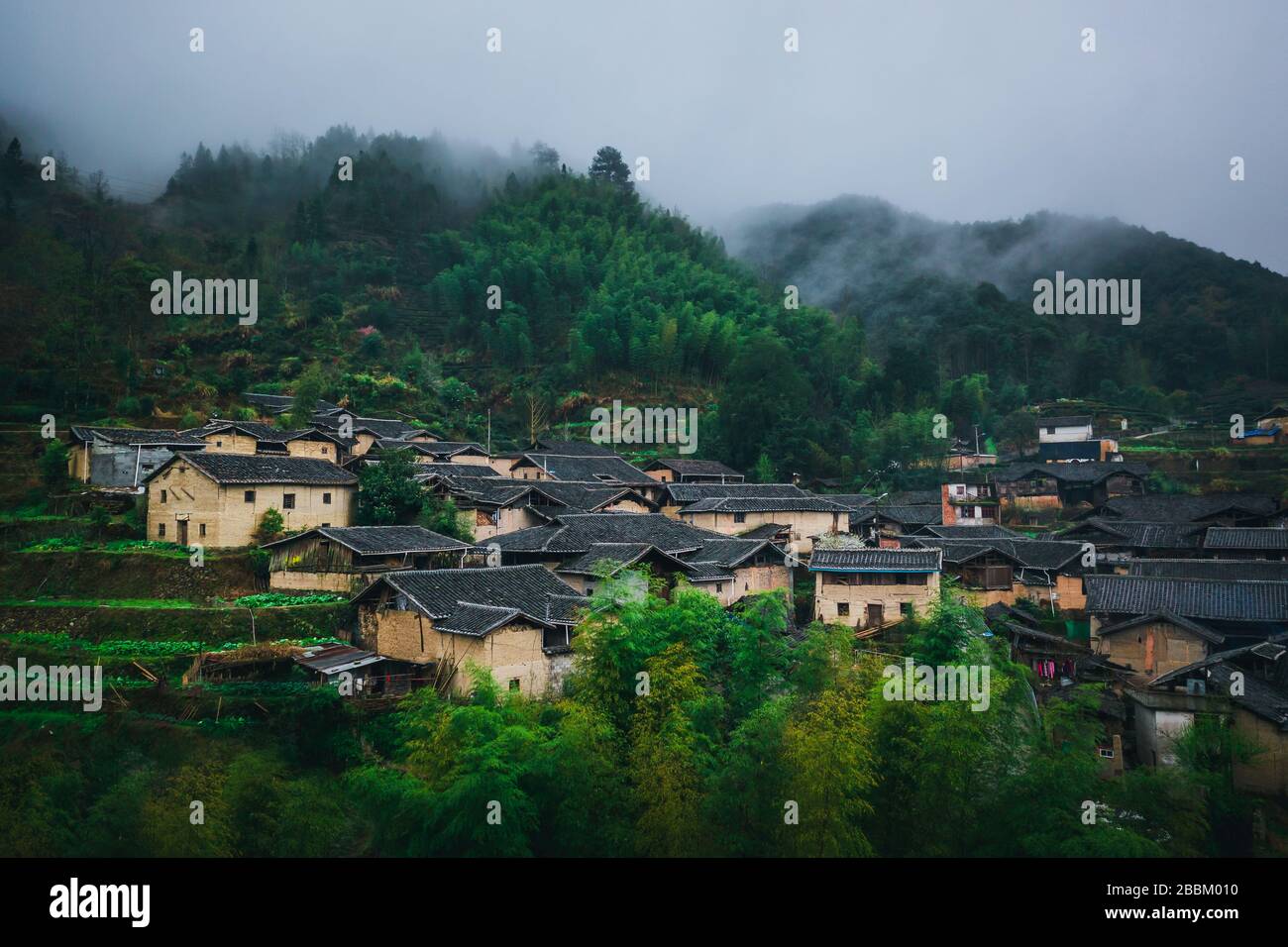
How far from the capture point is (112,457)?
73.3ft

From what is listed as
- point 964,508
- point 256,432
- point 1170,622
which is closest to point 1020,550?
point 1170,622

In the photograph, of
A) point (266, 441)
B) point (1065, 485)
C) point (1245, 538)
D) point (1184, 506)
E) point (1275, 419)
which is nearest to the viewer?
point (1245, 538)

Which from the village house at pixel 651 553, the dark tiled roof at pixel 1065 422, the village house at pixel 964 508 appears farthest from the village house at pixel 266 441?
the dark tiled roof at pixel 1065 422

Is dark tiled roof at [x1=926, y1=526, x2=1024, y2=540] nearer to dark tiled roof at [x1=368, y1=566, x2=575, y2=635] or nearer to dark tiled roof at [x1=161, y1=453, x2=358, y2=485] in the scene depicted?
dark tiled roof at [x1=368, y1=566, x2=575, y2=635]

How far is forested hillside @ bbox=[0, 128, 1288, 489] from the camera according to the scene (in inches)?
1375

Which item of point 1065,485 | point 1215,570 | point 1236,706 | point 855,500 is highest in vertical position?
point 1065,485

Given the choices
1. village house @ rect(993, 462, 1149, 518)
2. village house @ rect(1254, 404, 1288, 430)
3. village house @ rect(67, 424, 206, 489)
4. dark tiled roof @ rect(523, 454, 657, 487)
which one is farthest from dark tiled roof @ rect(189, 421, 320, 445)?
village house @ rect(1254, 404, 1288, 430)

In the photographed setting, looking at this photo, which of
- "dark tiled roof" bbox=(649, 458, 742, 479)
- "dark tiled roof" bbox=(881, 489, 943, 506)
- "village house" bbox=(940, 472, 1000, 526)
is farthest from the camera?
"dark tiled roof" bbox=(881, 489, 943, 506)

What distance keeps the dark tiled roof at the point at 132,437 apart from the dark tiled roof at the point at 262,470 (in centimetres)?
375

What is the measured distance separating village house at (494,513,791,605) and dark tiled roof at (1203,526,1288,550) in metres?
13.1

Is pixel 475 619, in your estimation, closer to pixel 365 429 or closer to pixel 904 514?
pixel 365 429

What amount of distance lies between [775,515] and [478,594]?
13.5m

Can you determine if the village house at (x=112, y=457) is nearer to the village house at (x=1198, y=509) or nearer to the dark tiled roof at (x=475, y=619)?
the dark tiled roof at (x=475, y=619)
